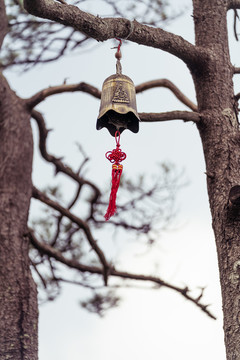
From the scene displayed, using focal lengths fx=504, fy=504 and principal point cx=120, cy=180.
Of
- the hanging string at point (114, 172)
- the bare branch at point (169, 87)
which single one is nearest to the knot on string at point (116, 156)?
the hanging string at point (114, 172)

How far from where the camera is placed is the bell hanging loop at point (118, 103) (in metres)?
3.22

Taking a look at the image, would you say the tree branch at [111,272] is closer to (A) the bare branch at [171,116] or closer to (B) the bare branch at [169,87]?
(B) the bare branch at [169,87]

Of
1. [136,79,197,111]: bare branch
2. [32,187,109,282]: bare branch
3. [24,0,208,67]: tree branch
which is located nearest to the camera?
[24,0,208,67]: tree branch

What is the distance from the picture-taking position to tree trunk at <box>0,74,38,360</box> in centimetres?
431

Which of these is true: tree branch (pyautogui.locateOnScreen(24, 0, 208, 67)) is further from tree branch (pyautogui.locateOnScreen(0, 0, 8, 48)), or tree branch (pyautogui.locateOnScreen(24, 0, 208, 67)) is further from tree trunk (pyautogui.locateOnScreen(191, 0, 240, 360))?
tree branch (pyautogui.locateOnScreen(0, 0, 8, 48))

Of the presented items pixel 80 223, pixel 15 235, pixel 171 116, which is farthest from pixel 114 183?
pixel 80 223

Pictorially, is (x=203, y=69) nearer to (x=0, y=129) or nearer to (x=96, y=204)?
(x=0, y=129)

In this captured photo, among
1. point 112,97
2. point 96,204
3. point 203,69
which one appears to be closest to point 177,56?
point 203,69

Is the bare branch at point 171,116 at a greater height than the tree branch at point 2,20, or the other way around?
the tree branch at point 2,20

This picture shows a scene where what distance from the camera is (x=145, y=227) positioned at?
660 cm

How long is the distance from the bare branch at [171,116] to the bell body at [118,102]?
8 cm

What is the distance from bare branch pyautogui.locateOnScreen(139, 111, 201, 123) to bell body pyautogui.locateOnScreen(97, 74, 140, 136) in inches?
3.2

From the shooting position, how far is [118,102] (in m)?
3.22

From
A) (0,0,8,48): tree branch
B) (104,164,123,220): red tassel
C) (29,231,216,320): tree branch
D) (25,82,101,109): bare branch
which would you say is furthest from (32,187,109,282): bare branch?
(104,164,123,220): red tassel
